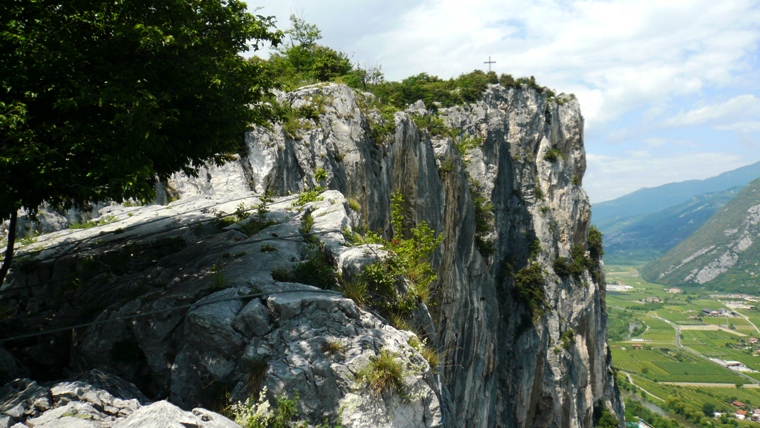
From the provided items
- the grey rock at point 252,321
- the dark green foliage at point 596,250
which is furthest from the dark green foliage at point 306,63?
the dark green foliage at point 596,250

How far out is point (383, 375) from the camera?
706 cm

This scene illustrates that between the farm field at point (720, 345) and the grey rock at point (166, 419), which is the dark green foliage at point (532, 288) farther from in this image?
the farm field at point (720, 345)

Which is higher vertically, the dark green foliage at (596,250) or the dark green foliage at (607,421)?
the dark green foliage at (596,250)

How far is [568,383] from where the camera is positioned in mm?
46688

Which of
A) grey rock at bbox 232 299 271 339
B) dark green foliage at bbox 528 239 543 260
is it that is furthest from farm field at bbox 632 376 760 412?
grey rock at bbox 232 299 271 339

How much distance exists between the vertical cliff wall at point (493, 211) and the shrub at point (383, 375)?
77.2 inches

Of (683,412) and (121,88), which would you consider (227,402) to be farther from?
(683,412)

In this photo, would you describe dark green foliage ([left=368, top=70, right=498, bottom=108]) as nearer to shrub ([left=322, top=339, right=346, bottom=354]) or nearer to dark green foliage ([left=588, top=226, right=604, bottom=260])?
dark green foliage ([left=588, top=226, right=604, bottom=260])

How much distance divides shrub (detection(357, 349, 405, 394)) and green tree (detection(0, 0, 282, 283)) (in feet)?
14.1

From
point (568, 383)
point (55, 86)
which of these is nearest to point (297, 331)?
point (55, 86)

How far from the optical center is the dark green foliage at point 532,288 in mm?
47219

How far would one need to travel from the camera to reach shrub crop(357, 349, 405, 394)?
7.02 m

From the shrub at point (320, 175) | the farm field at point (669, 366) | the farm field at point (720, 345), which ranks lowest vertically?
the farm field at point (720, 345)

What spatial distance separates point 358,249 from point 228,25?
5051 mm
